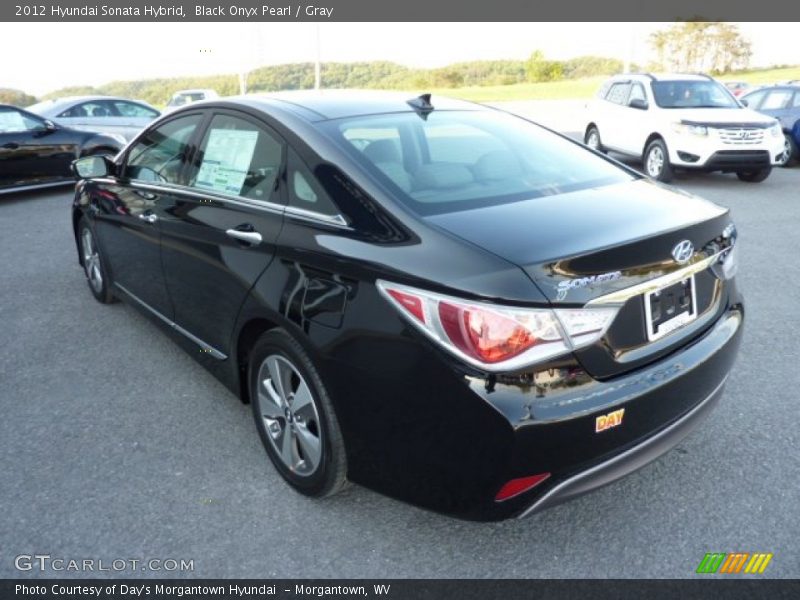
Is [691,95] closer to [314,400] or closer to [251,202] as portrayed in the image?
[251,202]

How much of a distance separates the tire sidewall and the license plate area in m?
1.16

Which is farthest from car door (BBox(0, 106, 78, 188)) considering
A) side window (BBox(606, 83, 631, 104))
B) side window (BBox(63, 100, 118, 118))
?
side window (BBox(606, 83, 631, 104))

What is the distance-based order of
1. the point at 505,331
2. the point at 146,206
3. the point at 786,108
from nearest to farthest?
the point at 505,331, the point at 146,206, the point at 786,108

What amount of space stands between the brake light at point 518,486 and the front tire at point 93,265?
143 inches

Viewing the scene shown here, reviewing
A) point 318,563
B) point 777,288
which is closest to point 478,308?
point 318,563

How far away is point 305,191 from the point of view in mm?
2691

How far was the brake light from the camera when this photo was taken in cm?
208

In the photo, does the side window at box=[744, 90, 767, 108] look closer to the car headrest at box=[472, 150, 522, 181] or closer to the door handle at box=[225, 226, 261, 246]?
the car headrest at box=[472, 150, 522, 181]

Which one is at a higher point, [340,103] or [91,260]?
[340,103]

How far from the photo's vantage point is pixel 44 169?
33.7 feet

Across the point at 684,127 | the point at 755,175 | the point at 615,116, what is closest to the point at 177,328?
the point at 684,127

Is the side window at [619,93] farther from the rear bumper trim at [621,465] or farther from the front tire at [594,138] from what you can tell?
the rear bumper trim at [621,465]

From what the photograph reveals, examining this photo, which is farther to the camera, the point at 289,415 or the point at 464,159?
the point at 464,159

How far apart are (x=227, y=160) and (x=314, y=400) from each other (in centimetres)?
136
